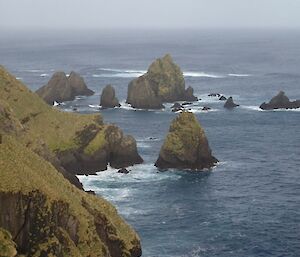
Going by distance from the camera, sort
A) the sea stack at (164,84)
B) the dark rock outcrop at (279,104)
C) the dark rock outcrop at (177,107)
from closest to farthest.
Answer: the dark rock outcrop at (279,104)
the dark rock outcrop at (177,107)
the sea stack at (164,84)

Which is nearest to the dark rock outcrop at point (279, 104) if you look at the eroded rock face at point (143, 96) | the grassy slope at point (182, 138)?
the eroded rock face at point (143, 96)

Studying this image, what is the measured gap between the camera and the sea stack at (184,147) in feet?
346

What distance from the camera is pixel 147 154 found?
115812 millimetres

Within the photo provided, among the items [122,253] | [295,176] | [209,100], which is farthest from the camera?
[209,100]

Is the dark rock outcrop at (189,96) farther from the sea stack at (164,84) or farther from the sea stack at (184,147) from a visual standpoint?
the sea stack at (184,147)

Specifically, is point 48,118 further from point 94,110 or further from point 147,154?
point 94,110

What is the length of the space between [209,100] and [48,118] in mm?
82906

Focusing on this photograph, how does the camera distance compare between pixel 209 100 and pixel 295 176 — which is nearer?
pixel 295 176

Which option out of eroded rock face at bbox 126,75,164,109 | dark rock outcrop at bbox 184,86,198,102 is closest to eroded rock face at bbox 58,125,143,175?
eroded rock face at bbox 126,75,164,109

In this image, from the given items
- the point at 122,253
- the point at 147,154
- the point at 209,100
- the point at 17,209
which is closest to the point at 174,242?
the point at 122,253

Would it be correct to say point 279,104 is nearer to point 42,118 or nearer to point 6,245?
point 42,118

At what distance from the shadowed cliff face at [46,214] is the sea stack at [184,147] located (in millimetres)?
45895

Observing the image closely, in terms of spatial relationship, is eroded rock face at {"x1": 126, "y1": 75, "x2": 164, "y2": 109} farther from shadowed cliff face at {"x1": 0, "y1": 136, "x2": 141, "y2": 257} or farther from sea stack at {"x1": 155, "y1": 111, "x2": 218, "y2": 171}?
shadowed cliff face at {"x1": 0, "y1": 136, "x2": 141, "y2": 257}

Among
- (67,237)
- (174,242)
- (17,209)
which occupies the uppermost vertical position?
(17,209)
